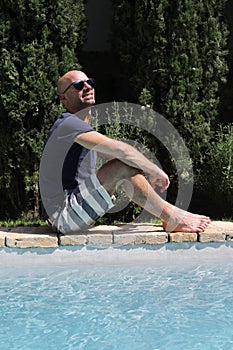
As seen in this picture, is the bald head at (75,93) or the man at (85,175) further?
the bald head at (75,93)

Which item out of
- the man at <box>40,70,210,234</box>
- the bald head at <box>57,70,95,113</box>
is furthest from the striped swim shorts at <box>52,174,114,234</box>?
the bald head at <box>57,70,95,113</box>

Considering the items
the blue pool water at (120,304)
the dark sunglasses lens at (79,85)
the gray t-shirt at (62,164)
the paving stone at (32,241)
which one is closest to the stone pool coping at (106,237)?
the paving stone at (32,241)

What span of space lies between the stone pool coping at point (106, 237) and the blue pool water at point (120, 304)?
4.0 inches

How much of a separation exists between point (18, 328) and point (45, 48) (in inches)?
123

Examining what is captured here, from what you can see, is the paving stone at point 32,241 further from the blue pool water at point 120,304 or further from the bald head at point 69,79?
the bald head at point 69,79

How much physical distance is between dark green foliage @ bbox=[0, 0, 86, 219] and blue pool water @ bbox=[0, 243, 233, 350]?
149 cm

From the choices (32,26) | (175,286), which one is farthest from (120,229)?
(32,26)

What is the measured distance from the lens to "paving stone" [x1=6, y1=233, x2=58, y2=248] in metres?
4.58

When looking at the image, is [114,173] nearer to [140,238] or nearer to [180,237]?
[140,238]

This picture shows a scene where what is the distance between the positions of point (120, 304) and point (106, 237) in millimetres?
1059

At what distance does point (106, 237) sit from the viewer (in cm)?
465

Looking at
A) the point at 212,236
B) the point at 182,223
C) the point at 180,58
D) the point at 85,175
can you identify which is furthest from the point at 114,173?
the point at 180,58

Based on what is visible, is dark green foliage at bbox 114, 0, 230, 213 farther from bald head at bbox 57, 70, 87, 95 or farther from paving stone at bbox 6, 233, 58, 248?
paving stone at bbox 6, 233, 58, 248

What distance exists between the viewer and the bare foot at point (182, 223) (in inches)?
185
